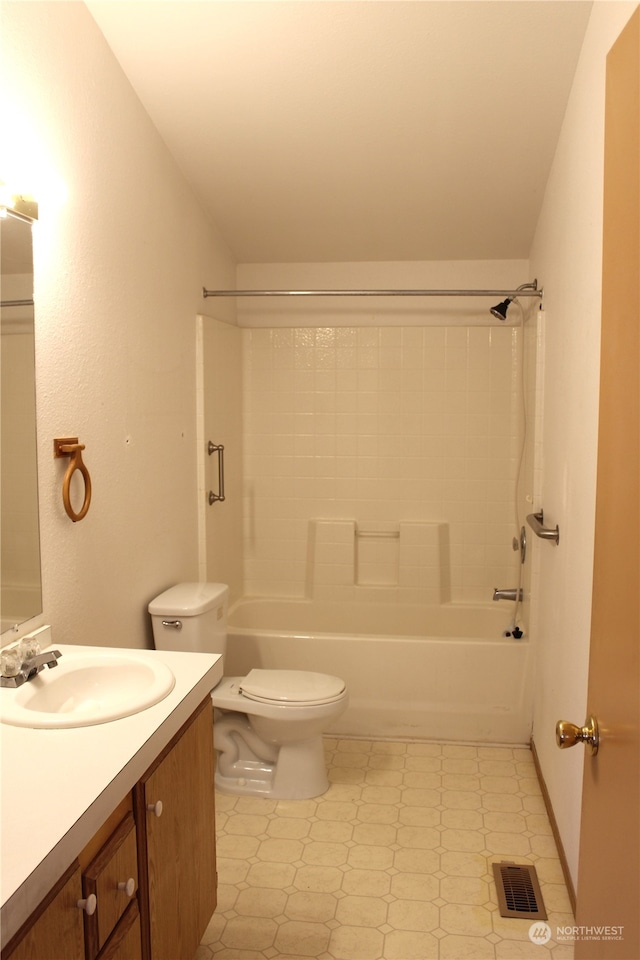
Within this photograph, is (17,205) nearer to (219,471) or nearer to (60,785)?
(60,785)

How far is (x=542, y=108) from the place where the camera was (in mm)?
2514

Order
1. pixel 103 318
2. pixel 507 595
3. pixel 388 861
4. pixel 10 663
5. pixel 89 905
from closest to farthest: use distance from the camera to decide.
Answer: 1. pixel 89 905
2. pixel 10 663
3. pixel 103 318
4. pixel 388 861
5. pixel 507 595

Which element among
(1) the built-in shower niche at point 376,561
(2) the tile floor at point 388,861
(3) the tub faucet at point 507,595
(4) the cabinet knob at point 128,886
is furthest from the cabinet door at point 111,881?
(1) the built-in shower niche at point 376,561

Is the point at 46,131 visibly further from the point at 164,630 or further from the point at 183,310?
the point at 164,630

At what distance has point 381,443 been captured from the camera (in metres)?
4.08

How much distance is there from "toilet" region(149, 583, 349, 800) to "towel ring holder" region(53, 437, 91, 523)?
661 millimetres

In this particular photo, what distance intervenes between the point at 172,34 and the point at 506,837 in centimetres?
278

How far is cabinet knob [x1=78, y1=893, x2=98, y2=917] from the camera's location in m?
1.20

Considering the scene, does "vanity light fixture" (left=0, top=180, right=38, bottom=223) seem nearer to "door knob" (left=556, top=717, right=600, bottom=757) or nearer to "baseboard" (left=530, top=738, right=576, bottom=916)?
"door knob" (left=556, top=717, right=600, bottom=757)

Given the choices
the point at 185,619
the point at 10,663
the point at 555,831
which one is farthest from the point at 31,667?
the point at 555,831

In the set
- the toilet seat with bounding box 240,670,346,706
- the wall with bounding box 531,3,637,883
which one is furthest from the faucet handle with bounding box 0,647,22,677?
the wall with bounding box 531,3,637,883

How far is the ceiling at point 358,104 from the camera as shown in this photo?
2.12 meters

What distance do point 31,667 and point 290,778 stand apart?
1.47m

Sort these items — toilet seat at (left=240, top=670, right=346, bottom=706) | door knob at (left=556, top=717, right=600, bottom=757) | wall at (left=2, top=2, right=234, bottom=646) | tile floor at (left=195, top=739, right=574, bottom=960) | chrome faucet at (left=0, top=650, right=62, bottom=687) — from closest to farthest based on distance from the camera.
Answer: door knob at (left=556, top=717, right=600, bottom=757), chrome faucet at (left=0, top=650, right=62, bottom=687), wall at (left=2, top=2, right=234, bottom=646), tile floor at (left=195, top=739, right=574, bottom=960), toilet seat at (left=240, top=670, right=346, bottom=706)
